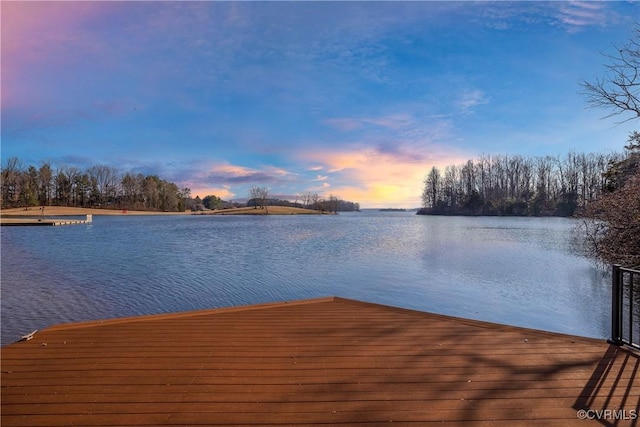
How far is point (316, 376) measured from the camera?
7.02 feet

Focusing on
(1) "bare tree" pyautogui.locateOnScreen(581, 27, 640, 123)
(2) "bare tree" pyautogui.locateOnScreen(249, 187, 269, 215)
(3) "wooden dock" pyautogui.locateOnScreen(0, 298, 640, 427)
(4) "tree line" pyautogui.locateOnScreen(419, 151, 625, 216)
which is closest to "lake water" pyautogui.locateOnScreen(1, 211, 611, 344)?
(3) "wooden dock" pyautogui.locateOnScreen(0, 298, 640, 427)

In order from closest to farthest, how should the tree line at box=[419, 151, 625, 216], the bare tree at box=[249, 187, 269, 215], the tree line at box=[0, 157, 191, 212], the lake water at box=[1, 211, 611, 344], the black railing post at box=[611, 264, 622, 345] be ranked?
the black railing post at box=[611, 264, 622, 345], the lake water at box=[1, 211, 611, 344], the tree line at box=[419, 151, 625, 216], the tree line at box=[0, 157, 191, 212], the bare tree at box=[249, 187, 269, 215]

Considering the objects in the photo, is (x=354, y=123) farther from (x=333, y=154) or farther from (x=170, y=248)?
(x=170, y=248)

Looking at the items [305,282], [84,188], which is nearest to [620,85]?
[305,282]

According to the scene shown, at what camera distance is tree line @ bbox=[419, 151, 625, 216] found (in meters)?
43.8

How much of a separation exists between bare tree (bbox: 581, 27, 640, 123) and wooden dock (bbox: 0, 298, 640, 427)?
5.12 m

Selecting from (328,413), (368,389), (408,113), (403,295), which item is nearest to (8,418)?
(328,413)

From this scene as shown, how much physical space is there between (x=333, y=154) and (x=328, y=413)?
56.3 ft

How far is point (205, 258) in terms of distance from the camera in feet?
39.5

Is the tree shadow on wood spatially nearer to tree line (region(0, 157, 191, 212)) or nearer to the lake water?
the lake water

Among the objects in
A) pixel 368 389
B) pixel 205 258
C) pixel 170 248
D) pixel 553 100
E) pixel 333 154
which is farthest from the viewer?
pixel 333 154

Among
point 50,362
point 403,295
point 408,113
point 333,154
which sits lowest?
point 403,295

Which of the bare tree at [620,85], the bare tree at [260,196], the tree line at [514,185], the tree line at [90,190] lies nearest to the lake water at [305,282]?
the bare tree at [620,85]

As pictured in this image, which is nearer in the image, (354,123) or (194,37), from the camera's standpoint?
(194,37)
